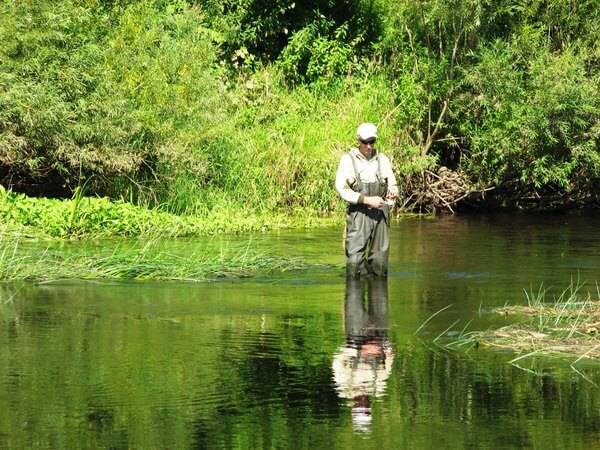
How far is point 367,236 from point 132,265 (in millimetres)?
2694

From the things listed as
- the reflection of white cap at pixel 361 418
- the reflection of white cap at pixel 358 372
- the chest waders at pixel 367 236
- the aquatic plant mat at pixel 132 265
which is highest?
the chest waders at pixel 367 236

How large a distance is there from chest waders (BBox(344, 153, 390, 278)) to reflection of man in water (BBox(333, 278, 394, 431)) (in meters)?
0.60

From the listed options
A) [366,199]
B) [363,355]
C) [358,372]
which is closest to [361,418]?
[358,372]

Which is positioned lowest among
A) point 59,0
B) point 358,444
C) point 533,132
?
point 358,444

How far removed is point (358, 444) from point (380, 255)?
791 centimetres

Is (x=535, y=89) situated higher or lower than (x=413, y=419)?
higher

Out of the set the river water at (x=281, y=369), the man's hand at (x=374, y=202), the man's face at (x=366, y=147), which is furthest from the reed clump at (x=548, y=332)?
the man's face at (x=366, y=147)

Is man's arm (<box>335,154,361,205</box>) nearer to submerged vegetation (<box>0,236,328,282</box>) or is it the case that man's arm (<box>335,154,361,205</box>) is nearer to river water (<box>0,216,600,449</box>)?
river water (<box>0,216,600,449</box>)

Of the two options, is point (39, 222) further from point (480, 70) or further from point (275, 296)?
point (480, 70)

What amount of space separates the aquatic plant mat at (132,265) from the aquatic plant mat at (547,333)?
4033 mm

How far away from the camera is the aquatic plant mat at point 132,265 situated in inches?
624

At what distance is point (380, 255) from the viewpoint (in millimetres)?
16016

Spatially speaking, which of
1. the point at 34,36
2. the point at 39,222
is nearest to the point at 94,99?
the point at 34,36

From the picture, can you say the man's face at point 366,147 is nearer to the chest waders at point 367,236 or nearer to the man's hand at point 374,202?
the chest waders at point 367,236
